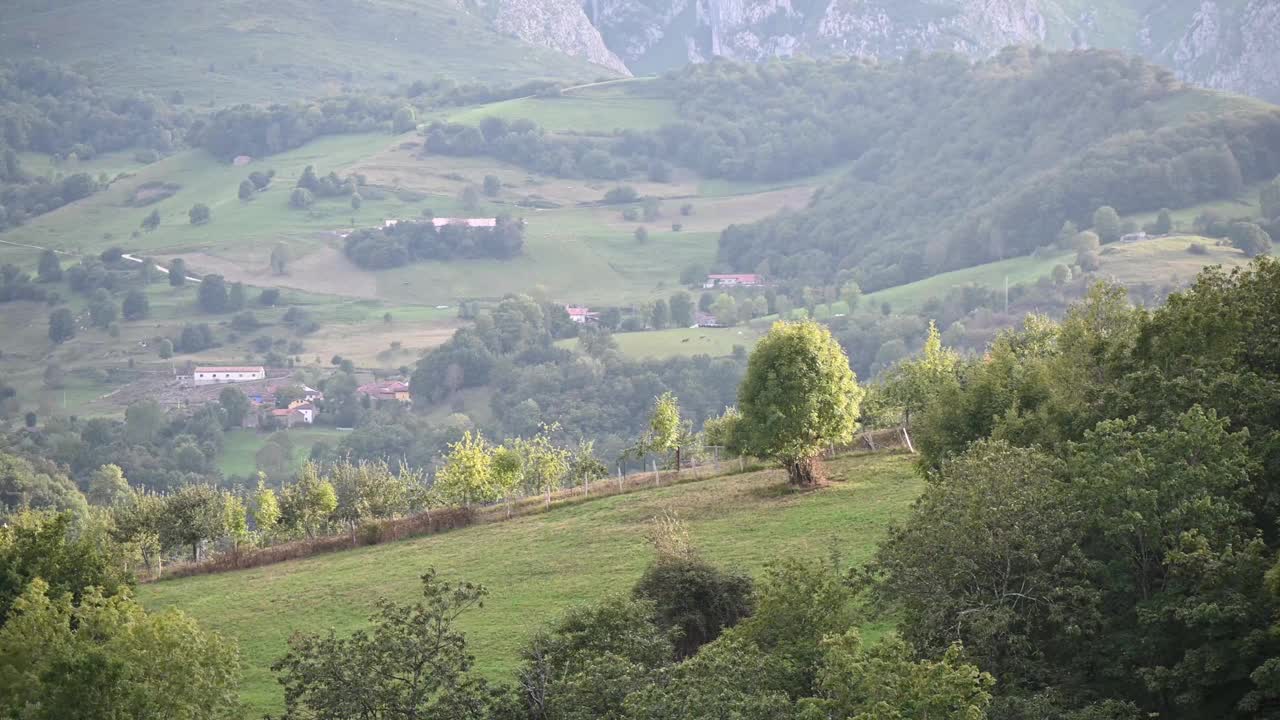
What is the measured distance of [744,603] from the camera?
145 feet

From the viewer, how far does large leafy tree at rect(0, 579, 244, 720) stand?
1271 inches

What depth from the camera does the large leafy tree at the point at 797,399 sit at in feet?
213

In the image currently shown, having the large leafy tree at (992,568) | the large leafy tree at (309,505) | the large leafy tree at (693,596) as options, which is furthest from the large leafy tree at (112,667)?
the large leafy tree at (309,505)

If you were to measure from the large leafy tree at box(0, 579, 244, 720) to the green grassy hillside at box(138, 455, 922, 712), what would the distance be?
26.7 feet

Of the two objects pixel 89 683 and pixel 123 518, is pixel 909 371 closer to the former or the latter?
pixel 123 518

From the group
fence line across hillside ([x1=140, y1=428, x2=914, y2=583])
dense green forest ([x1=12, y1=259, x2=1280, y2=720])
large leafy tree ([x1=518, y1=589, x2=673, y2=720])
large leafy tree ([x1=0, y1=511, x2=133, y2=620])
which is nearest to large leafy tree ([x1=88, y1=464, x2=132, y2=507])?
fence line across hillside ([x1=140, y1=428, x2=914, y2=583])

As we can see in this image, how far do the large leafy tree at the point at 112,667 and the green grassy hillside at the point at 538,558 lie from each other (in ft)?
26.7

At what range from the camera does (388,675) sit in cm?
3447

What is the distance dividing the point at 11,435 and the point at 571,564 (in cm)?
15415

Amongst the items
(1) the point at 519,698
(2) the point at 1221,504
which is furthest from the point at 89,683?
(2) the point at 1221,504

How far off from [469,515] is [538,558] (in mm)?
12338

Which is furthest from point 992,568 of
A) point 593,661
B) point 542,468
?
point 542,468

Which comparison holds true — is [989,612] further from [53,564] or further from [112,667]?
[53,564]

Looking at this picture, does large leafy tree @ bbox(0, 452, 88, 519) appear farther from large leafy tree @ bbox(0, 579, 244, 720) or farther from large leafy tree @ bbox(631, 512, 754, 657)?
large leafy tree @ bbox(631, 512, 754, 657)
